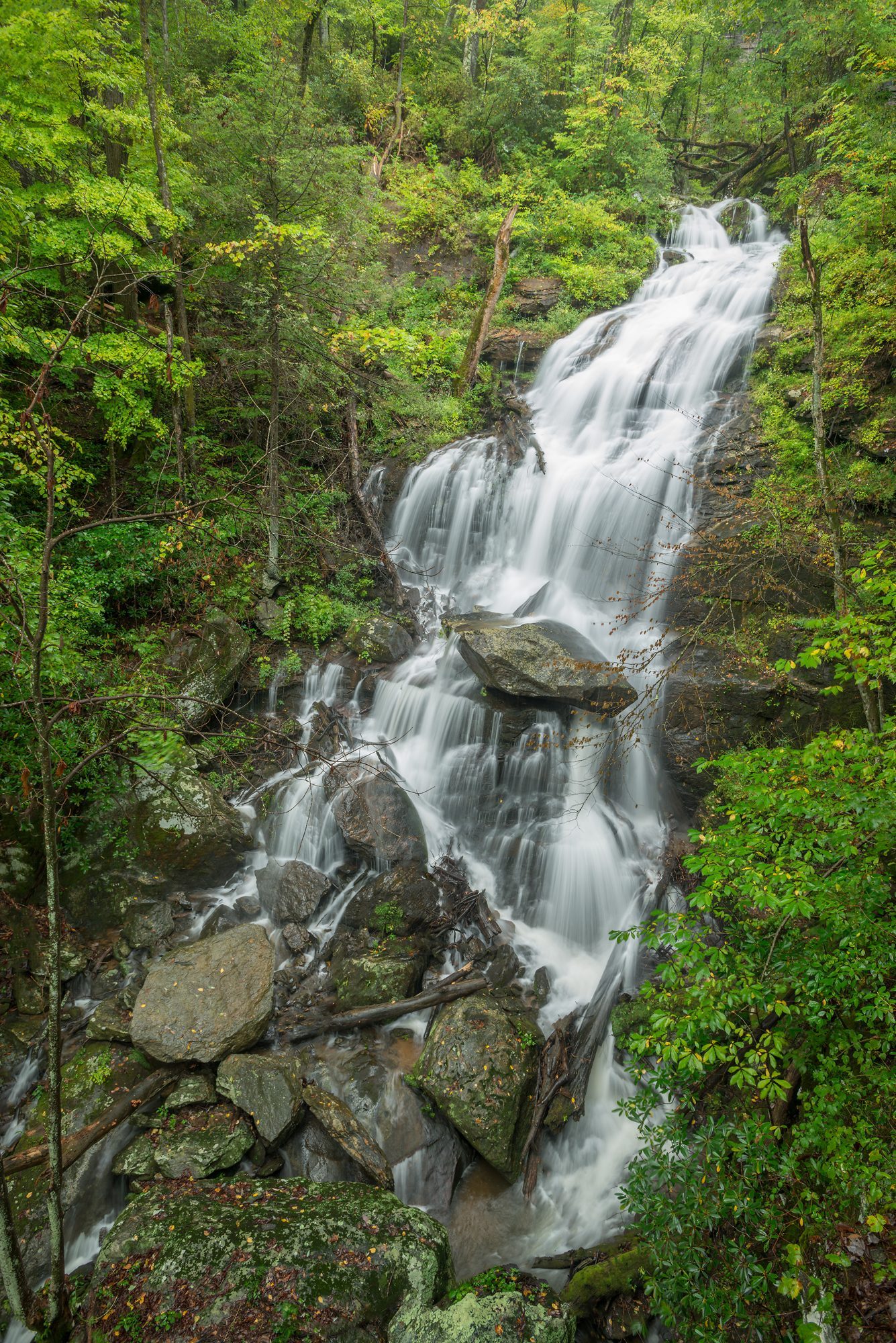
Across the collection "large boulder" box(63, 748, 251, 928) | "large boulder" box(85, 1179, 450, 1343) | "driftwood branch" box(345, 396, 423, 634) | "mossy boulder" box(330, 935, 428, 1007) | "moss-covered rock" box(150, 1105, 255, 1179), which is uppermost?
"driftwood branch" box(345, 396, 423, 634)

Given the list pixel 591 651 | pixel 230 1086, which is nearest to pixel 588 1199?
pixel 230 1086

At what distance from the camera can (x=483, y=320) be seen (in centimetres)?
1397

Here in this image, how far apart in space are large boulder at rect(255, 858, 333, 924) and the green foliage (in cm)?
444

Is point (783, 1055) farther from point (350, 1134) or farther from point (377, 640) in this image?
point (377, 640)

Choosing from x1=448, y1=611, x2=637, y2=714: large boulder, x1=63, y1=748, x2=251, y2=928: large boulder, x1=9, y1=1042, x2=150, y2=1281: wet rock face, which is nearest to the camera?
x1=9, y1=1042, x2=150, y2=1281: wet rock face

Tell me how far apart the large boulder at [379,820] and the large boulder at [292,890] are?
61 centimetres

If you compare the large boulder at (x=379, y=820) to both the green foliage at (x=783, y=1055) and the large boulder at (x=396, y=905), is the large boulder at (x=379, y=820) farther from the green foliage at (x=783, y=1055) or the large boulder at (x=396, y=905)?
the green foliage at (x=783, y=1055)

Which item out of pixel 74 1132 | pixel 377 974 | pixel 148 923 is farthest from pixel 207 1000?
pixel 377 974

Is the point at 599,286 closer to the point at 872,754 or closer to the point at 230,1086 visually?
the point at 872,754

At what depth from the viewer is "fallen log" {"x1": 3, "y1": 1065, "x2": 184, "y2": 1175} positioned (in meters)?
4.77

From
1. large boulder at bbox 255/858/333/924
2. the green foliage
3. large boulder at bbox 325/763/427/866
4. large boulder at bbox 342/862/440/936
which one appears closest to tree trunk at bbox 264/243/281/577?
large boulder at bbox 325/763/427/866

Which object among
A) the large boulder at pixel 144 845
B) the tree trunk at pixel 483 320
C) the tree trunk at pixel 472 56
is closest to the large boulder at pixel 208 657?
the large boulder at pixel 144 845

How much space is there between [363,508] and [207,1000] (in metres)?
8.49

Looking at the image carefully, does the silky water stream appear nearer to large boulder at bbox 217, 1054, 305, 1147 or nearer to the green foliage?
large boulder at bbox 217, 1054, 305, 1147
